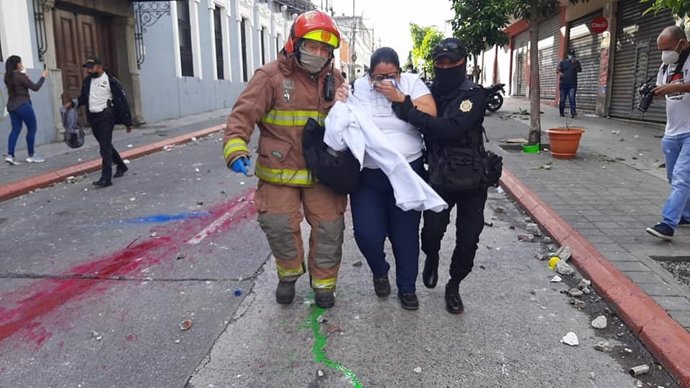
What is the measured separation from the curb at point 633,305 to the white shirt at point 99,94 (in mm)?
5967

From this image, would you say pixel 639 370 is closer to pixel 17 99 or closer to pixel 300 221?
pixel 300 221

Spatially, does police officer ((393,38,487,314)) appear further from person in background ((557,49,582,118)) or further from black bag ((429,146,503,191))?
person in background ((557,49,582,118))

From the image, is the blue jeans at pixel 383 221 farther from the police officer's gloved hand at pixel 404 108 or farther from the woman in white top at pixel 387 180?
the police officer's gloved hand at pixel 404 108

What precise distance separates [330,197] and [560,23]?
63.9 feet

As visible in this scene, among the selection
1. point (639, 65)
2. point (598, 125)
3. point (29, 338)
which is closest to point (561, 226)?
point (29, 338)

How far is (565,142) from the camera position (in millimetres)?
8812

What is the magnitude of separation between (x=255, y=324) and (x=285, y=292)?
1.07 ft

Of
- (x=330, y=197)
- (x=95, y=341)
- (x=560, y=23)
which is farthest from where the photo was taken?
(x=560, y=23)

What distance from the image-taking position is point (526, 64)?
25.7 meters

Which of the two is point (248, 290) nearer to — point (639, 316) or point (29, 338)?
point (29, 338)

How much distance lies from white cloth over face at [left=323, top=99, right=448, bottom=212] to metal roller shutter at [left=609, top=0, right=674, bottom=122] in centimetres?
1176

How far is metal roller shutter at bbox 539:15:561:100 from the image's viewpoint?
20878 mm

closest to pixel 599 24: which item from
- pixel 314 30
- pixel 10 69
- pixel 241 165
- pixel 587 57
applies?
pixel 587 57

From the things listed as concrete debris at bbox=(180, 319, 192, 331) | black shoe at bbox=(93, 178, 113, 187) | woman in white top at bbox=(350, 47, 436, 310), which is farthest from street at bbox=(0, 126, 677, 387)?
black shoe at bbox=(93, 178, 113, 187)
